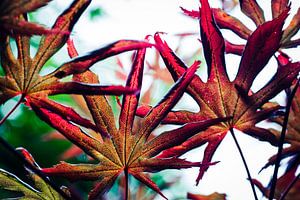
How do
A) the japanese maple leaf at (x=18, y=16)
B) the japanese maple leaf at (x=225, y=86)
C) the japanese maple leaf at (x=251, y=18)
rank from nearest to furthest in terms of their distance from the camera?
1. the japanese maple leaf at (x=18, y=16)
2. the japanese maple leaf at (x=225, y=86)
3. the japanese maple leaf at (x=251, y=18)

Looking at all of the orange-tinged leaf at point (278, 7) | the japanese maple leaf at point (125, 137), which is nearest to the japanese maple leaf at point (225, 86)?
the japanese maple leaf at point (125, 137)

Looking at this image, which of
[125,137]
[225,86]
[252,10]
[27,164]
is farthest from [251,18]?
[27,164]

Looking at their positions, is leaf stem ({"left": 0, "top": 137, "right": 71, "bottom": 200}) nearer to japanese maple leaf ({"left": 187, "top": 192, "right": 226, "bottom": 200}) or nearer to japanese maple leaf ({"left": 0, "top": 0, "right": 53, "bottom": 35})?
japanese maple leaf ({"left": 0, "top": 0, "right": 53, "bottom": 35})

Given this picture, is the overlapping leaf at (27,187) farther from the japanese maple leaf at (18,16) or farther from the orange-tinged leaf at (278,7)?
the orange-tinged leaf at (278,7)

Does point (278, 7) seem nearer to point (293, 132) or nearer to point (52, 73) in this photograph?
point (293, 132)

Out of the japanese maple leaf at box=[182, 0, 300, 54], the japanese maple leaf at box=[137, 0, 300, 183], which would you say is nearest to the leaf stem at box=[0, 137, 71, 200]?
the japanese maple leaf at box=[137, 0, 300, 183]

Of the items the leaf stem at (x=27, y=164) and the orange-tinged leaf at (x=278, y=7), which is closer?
the leaf stem at (x=27, y=164)

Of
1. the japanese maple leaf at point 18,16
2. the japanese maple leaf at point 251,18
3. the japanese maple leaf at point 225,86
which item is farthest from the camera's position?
the japanese maple leaf at point 251,18
